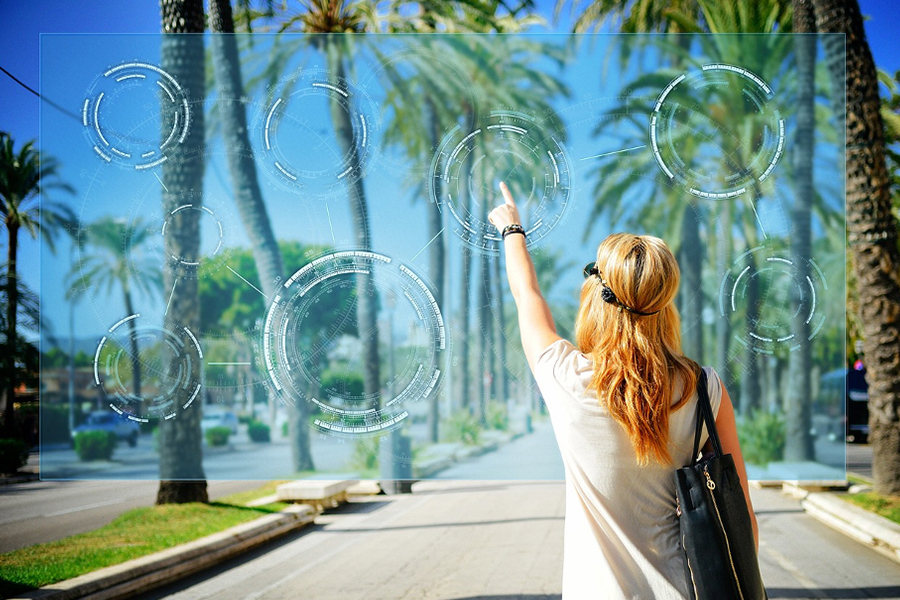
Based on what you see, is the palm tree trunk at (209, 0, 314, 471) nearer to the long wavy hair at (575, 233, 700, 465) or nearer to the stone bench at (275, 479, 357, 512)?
the stone bench at (275, 479, 357, 512)

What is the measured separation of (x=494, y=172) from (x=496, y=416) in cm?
171

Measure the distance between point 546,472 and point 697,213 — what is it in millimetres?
2090

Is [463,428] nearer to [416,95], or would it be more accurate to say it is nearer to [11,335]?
[416,95]

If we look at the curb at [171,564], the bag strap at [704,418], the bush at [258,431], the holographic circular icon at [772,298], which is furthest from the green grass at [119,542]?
the bag strap at [704,418]

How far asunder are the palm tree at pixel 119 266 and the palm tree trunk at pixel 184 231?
6.6 inches

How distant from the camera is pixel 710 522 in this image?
1.92 metres

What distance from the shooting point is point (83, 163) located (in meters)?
5.31

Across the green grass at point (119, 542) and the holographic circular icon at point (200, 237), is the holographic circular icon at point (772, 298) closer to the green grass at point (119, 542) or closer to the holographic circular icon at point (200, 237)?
the holographic circular icon at point (200, 237)

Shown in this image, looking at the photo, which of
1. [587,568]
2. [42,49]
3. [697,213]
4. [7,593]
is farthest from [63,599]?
[697,213]

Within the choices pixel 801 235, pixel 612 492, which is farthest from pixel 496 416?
pixel 612 492

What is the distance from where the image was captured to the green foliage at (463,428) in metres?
5.27

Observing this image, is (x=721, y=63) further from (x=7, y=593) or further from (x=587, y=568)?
(x=7, y=593)

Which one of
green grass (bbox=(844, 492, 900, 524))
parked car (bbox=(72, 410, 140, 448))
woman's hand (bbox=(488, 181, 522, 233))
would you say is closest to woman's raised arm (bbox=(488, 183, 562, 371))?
woman's hand (bbox=(488, 181, 522, 233))

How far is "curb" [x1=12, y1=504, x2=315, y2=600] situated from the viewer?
4816 millimetres
